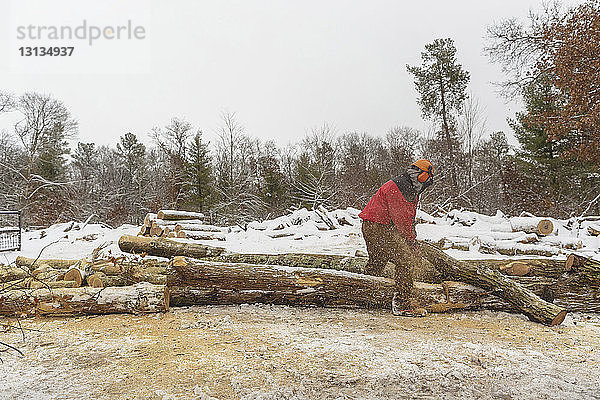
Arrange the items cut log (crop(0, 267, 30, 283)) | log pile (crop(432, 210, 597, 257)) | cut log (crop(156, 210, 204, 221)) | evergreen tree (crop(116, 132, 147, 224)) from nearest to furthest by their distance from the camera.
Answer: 1. cut log (crop(0, 267, 30, 283))
2. log pile (crop(432, 210, 597, 257))
3. cut log (crop(156, 210, 204, 221))
4. evergreen tree (crop(116, 132, 147, 224))

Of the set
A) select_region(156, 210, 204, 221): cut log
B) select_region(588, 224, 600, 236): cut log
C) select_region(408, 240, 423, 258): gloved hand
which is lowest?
select_region(588, 224, 600, 236): cut log

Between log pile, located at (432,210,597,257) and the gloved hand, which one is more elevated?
the gloved hand

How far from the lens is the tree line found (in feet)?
64.2

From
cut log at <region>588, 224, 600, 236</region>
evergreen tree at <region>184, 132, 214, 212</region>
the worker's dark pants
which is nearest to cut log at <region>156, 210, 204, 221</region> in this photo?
the worker's dark pants

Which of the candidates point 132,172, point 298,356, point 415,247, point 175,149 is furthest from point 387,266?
point 132,172

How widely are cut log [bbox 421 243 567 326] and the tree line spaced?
12257 mm

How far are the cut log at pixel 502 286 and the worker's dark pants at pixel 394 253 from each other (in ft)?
1.20

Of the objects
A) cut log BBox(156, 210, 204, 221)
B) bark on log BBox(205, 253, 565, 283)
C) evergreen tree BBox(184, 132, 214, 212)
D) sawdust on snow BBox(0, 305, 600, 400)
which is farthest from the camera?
evergreen tree BBox(184, 132, 214, 212)

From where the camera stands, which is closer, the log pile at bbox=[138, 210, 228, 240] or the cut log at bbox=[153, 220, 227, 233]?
the log pile at bbox=[138, 210, 228, 240]

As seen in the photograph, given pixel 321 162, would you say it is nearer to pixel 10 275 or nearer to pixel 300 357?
pixel 10 275

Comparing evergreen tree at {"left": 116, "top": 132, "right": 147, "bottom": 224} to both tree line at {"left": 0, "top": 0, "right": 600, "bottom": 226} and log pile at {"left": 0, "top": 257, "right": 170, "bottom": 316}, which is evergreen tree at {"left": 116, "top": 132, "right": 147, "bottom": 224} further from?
log pile at {"left": 0, "top": 257, "right": 170, "bottom": 316}

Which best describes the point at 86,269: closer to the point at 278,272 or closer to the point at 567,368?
the point at 278,272

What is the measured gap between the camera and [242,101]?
2933 cm

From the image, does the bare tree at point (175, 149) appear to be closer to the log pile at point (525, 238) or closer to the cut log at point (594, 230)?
the log pile at point (525, 238)
